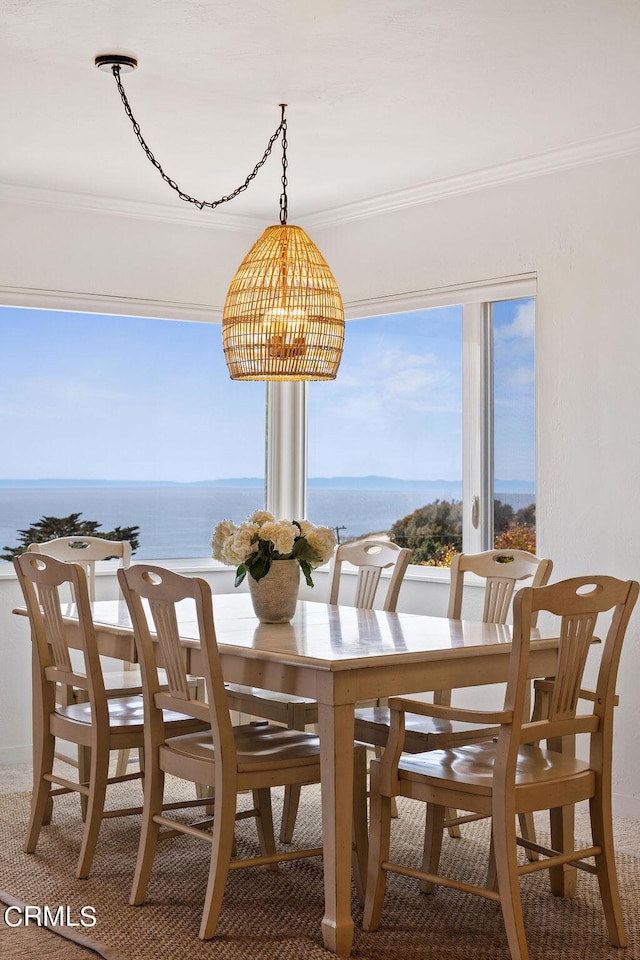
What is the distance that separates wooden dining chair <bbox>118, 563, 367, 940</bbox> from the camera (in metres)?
2.89

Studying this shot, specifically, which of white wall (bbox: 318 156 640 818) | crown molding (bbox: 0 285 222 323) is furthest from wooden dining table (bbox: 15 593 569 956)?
crown molding (bbox: 0 285 222 323)

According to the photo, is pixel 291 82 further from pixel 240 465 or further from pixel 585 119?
pixel 240 465

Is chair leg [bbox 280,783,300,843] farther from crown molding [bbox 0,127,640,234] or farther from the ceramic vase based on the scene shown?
crown molding [bbox 0,127,640,234]

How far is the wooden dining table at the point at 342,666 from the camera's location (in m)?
2.80

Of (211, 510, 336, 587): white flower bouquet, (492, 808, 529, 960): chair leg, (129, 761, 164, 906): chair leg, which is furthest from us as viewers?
(211, 510, 336, 587): white flower bouquet

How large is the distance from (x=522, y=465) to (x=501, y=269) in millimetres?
868

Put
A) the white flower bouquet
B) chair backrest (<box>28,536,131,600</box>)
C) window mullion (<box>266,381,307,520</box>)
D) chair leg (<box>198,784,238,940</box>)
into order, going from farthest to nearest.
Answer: window mullion (<box>266,381,307,520</box>), chair backrest (<box>28,536,131,600</box>), the white flower bouquet, chair leg (<box>198,784,238,940</box>)

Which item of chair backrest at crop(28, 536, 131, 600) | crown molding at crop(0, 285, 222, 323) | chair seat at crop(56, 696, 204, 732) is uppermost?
crown molding at crop(0, 285, 222, 323)

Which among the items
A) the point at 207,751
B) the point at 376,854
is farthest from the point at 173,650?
the point at 376,854

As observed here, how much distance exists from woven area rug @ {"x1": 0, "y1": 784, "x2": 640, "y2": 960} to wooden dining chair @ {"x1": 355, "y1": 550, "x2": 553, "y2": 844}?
27 centimetres

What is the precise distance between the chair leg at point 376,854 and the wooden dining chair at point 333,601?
1.41ft

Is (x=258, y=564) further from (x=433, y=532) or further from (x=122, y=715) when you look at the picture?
(x=433, y=532)

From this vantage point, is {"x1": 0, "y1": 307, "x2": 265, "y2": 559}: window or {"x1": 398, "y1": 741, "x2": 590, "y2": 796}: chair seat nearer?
{"x1": 398, "y1": 741, "x2": 590, "y2": 796}: chair seat

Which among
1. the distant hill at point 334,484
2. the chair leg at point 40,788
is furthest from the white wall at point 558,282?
the chair leg at point 40,788
